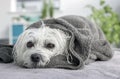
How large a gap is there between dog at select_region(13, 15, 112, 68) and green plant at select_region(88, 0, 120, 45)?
2.36 meters

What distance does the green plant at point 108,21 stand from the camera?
11.3 ft

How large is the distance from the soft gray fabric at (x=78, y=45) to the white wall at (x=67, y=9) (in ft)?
8.52

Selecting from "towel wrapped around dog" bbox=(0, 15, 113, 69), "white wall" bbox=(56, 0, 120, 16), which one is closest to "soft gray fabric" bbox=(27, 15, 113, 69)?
"towel wrapped around dog" bbox=(0, 15, 113, 69)

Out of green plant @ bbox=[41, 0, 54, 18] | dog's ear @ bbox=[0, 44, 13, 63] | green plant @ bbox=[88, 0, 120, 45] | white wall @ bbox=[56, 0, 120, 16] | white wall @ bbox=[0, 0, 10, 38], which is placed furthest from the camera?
white wall @ bbox=[0, 0, 10, 38]

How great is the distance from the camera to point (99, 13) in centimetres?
353

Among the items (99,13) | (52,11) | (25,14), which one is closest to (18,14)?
(25,14)

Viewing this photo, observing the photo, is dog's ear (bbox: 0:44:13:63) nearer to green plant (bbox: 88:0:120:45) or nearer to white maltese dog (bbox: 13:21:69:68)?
white maltese dog (bbox: 13:21:69:68)

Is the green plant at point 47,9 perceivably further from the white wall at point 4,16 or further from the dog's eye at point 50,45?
the dog's eye at point 50,45

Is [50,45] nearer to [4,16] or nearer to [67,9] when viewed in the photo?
[67,9]

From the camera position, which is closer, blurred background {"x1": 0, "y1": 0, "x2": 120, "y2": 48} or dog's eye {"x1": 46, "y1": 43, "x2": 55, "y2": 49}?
dog's eye {"x1": 46, "y1": 43, "x2": 55, "y2": 49}

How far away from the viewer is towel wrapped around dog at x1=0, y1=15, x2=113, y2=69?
1062 mm

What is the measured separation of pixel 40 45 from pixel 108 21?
251 cm

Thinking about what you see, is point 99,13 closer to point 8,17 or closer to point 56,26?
point 8,17

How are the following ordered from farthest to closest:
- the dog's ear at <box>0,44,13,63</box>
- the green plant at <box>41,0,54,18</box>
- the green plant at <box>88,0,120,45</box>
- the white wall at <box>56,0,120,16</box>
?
1. the green plant at <box>41,0,54,18</box>
2. the white wall at <box>56,0,120,16</box>
3. the green plant at <box>88,0,120,45</box>
4. the dog's ear at <box>0,44,13,63</box>
